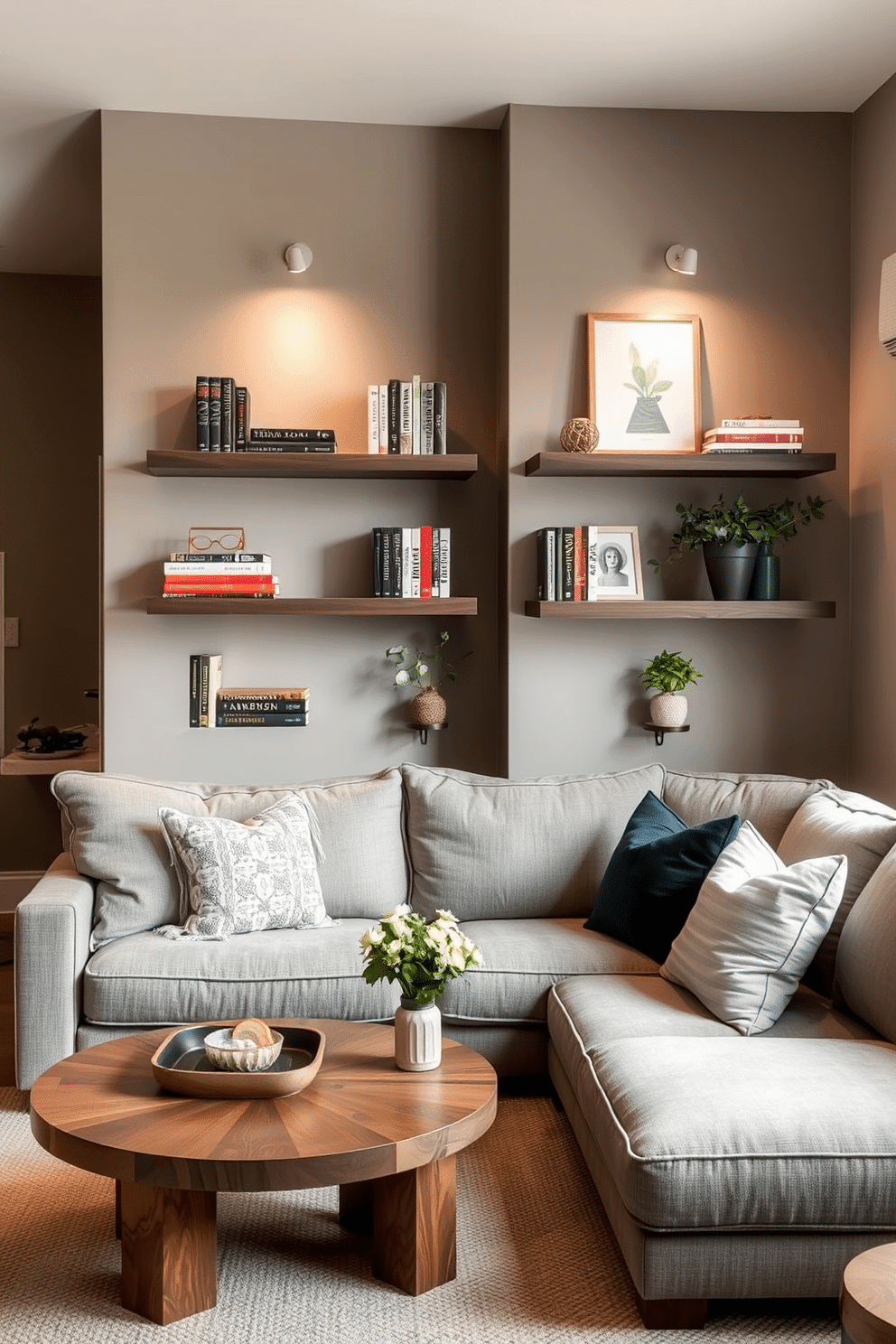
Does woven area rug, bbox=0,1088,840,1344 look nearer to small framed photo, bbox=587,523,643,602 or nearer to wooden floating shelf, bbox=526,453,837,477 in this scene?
small framed photo, bbox=587,523,643,602

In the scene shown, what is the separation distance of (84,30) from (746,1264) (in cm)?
358

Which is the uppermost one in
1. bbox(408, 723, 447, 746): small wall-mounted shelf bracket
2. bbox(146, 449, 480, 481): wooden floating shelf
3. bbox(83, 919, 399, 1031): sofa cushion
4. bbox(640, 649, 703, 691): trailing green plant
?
bbox(146, 449, 480, 481): wooden floating shelf

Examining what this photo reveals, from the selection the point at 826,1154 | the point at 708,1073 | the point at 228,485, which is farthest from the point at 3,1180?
the point at 228,485

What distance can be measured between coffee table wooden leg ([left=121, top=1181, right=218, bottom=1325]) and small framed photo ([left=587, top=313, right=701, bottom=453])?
9.01 ft

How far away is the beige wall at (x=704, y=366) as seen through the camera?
407 centimetres

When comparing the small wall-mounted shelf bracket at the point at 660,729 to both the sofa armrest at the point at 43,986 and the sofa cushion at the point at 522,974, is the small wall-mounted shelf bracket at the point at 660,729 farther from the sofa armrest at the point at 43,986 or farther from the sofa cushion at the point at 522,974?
the sofa armrest at the point at 43,986

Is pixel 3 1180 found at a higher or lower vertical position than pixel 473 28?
lower

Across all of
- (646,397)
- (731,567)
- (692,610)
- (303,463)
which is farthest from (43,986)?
(646,397)

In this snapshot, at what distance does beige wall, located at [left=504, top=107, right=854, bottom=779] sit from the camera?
4.07 meters

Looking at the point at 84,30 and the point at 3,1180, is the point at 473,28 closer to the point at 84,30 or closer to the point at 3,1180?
the point at 84,30

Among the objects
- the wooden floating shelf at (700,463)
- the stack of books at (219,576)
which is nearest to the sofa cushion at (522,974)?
the stack of books at (219,576)

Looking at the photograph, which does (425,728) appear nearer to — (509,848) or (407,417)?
(509,848)

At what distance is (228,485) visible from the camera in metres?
4.16

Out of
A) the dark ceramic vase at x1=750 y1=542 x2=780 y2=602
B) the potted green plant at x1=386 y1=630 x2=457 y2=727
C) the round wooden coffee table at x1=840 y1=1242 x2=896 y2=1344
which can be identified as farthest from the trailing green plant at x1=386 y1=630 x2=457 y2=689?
the round wooden coffee table at x1=840 y1=1242 x2=896 y2=1344
